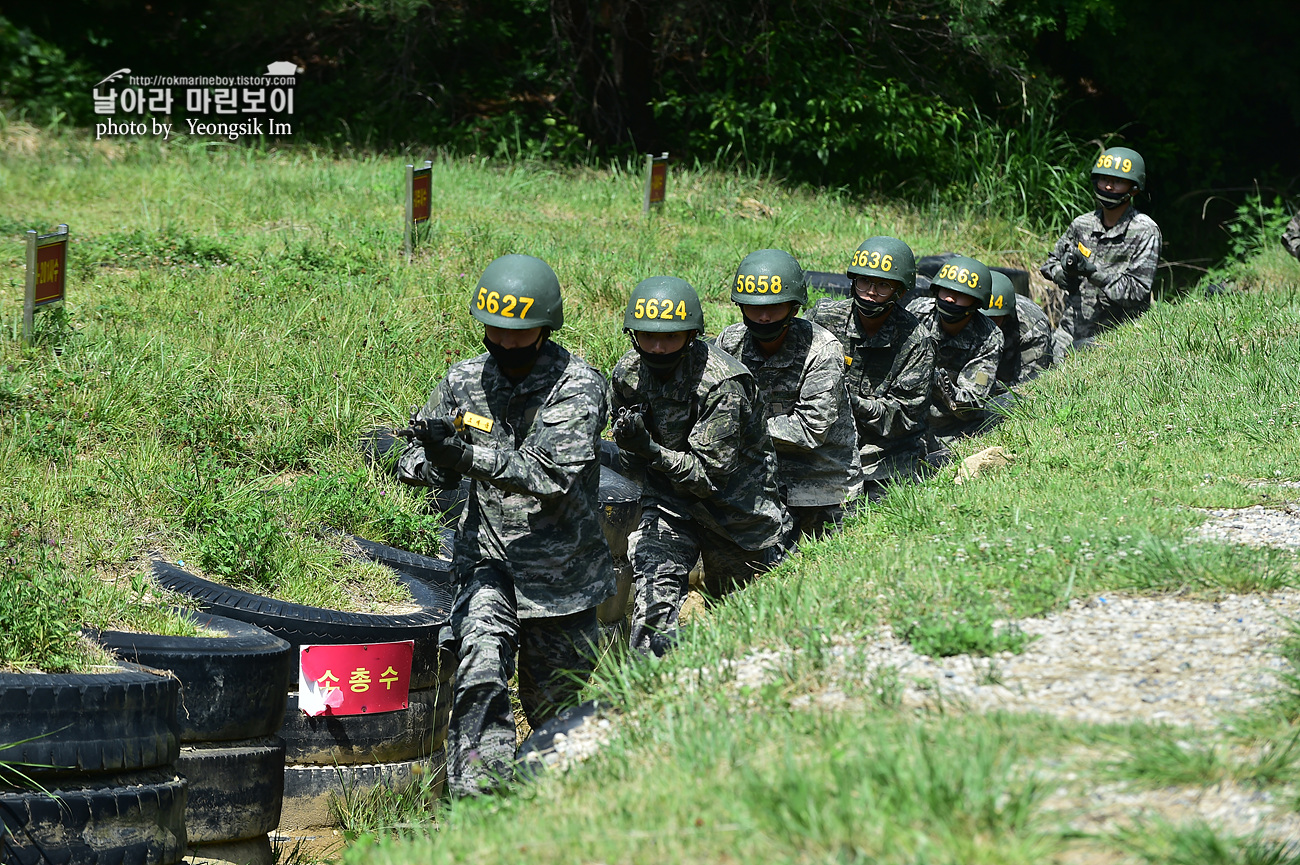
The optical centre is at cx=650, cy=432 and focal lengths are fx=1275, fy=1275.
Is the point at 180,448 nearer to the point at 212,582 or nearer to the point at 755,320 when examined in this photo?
the point at 212,582

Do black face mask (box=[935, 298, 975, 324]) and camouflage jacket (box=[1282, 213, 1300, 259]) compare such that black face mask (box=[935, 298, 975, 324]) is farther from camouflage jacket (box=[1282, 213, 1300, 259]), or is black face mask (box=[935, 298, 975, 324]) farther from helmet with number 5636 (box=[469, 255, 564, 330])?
camouflage jacket (box=[1282, 213, 1300, 259])

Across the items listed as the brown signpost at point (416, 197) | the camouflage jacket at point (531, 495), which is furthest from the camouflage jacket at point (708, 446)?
the brown signpost at point (416, 197)

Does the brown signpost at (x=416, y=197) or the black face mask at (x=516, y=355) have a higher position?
the brown signpost at (x=416, y=197)

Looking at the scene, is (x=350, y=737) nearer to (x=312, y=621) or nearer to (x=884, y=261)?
(x=312, y=621)

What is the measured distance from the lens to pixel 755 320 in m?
6.57

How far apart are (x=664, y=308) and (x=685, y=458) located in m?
0.67

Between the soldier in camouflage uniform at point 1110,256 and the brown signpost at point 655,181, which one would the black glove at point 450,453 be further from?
the brown signpost at point 655,181

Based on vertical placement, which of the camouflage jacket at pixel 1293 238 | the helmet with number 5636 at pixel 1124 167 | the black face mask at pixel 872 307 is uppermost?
the helmet with number 5636 at pixel 1124 167

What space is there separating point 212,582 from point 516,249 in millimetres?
5559

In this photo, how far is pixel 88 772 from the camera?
412 centimetres

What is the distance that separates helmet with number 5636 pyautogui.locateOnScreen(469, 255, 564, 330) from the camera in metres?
4.89

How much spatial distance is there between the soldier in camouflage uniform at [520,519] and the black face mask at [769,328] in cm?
171

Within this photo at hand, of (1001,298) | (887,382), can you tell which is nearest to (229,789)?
(887,382)

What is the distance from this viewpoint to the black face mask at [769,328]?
6559mm
